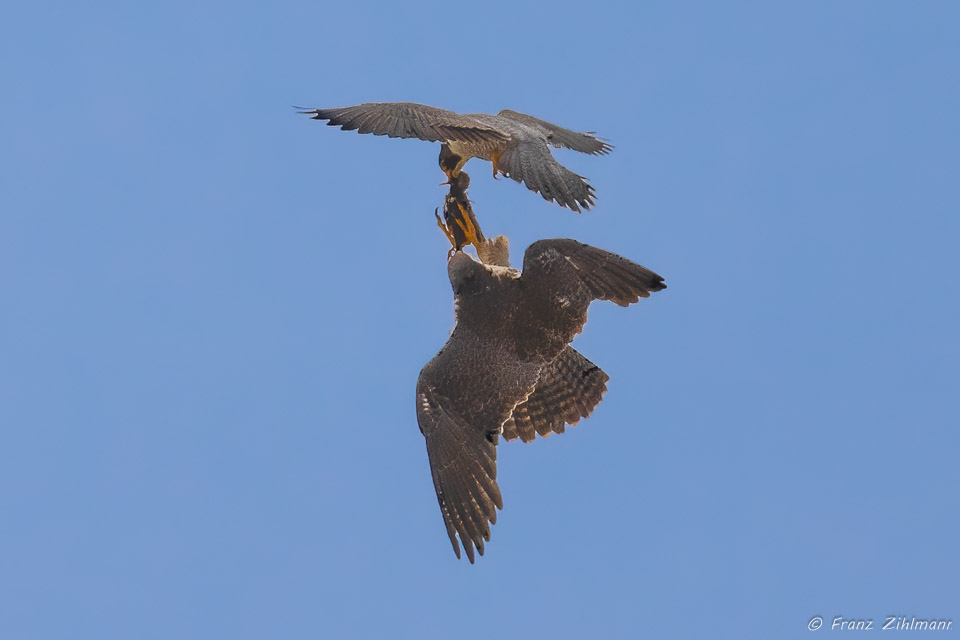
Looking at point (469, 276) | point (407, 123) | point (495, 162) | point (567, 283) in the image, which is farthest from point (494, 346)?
point (407, 123)

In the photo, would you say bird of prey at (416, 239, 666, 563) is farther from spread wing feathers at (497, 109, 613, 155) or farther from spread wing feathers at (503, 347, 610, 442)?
spread wing feathers at (497, 109, 613, 155)

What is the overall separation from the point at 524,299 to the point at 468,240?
3.44 feet

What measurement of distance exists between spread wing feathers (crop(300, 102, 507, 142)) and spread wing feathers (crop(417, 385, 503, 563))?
78.5 inches

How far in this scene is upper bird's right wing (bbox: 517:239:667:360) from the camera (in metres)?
9.70

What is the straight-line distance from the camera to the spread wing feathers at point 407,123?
955cm

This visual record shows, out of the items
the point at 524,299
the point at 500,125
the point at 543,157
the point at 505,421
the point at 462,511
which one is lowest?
the point at 462,511

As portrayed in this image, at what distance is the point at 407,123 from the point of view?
31.7 ft

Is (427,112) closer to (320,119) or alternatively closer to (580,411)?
(320,119)

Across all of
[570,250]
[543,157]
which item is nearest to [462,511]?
[570,250]

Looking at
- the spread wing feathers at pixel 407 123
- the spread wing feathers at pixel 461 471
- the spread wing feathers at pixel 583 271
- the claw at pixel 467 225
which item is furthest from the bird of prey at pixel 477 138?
the spread wing feathers at pixel 461 471

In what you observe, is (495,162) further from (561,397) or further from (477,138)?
(561,397)

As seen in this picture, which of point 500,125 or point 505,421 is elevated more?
point 500,125

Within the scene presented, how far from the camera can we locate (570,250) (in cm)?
972

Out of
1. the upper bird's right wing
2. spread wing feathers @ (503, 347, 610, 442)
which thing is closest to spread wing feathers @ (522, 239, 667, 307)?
the upper bird's right wing
